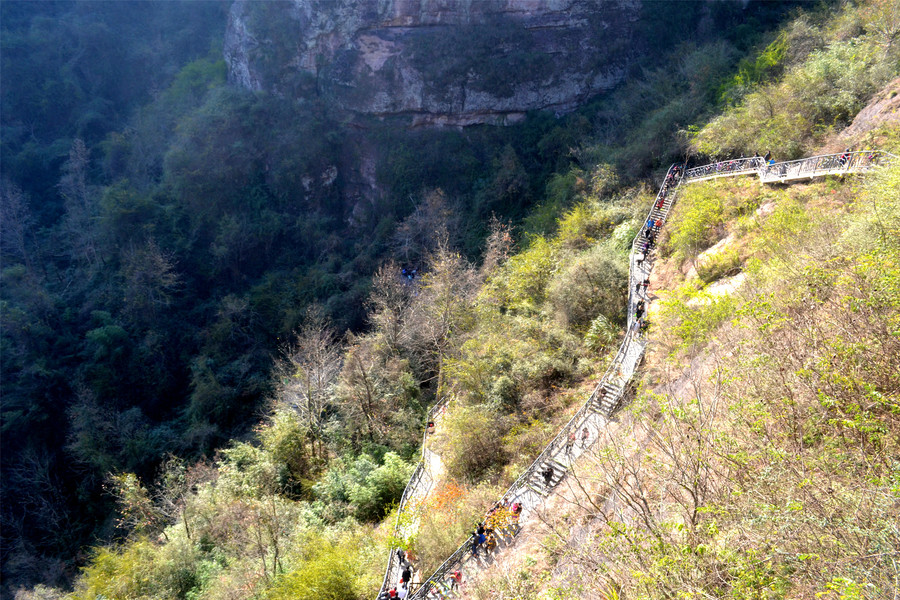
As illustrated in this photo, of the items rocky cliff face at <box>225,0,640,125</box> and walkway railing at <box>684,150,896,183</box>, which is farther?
rocky cliff face at <box>225,0,640,125</box>

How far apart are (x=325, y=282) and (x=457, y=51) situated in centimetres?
1952

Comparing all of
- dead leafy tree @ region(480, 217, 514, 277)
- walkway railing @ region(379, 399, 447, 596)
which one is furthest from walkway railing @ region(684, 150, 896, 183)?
walkway railing @ region(379, 399, 447, 596)

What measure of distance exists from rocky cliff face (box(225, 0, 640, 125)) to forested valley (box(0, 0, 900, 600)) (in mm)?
1680

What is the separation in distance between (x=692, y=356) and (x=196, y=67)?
49.6m

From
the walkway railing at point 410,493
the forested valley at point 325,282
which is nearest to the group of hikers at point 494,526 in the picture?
the forested valley at point 325,282

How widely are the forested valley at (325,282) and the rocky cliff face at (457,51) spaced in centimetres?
168

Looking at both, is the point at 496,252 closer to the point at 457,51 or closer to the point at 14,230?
the point at 457,51

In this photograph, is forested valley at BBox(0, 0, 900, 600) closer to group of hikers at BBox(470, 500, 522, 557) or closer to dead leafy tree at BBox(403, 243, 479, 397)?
dead leafy tree at BBox(403, 243, 479, 397)

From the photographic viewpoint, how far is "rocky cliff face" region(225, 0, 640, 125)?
3438 centimetres

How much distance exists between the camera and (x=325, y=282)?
3152cm

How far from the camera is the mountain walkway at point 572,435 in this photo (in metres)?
11.6

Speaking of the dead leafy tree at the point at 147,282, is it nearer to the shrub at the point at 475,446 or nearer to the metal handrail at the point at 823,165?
the shrub at the point at 475,446

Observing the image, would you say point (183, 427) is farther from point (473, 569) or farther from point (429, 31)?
point (429, 31)

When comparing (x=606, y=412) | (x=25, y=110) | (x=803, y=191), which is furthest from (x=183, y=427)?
(x=25, y=110)
